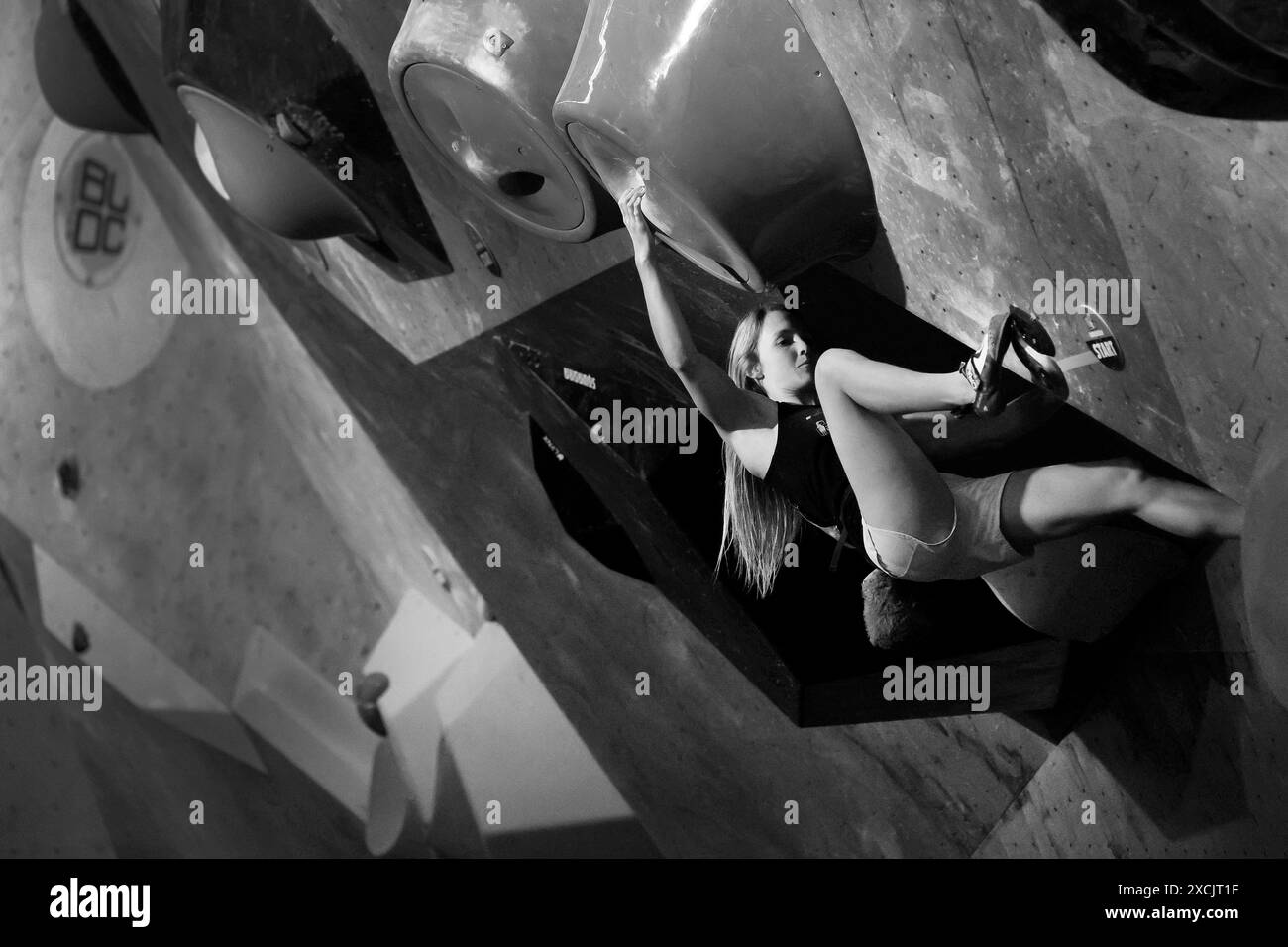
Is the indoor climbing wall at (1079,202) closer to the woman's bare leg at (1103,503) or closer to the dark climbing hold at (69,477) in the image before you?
the woman's bare leg at (1103,503)

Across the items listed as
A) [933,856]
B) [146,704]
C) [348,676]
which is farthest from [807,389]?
[146,704]

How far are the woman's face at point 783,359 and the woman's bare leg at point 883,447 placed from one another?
0.12ft

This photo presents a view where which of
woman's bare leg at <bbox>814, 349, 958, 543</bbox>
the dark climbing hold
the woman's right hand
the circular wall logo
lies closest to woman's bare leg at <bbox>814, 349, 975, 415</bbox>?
woman's bare leg at <bbox>814, 349, 958, 543</bbox>

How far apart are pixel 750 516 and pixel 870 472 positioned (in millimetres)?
222

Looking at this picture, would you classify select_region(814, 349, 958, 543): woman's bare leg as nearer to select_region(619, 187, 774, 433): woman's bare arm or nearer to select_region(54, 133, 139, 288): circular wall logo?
select_region(619, 187, 774, 433): woman's bare arm

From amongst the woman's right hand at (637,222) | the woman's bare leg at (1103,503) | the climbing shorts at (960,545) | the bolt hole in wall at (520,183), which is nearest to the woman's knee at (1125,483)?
the woman's bare leg at (1103,503)

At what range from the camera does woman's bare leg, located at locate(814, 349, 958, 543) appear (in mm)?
1779

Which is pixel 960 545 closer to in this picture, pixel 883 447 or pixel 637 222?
pixel 883 447

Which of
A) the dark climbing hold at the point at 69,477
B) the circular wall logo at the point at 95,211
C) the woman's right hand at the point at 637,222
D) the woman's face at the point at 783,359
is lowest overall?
the woman's face at the point at 783,359

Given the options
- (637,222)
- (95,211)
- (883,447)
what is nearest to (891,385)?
(883,447)

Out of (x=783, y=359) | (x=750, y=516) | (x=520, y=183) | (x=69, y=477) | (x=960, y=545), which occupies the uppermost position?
(x=520, y=183)

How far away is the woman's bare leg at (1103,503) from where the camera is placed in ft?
5.28

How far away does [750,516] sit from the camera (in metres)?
1.96
